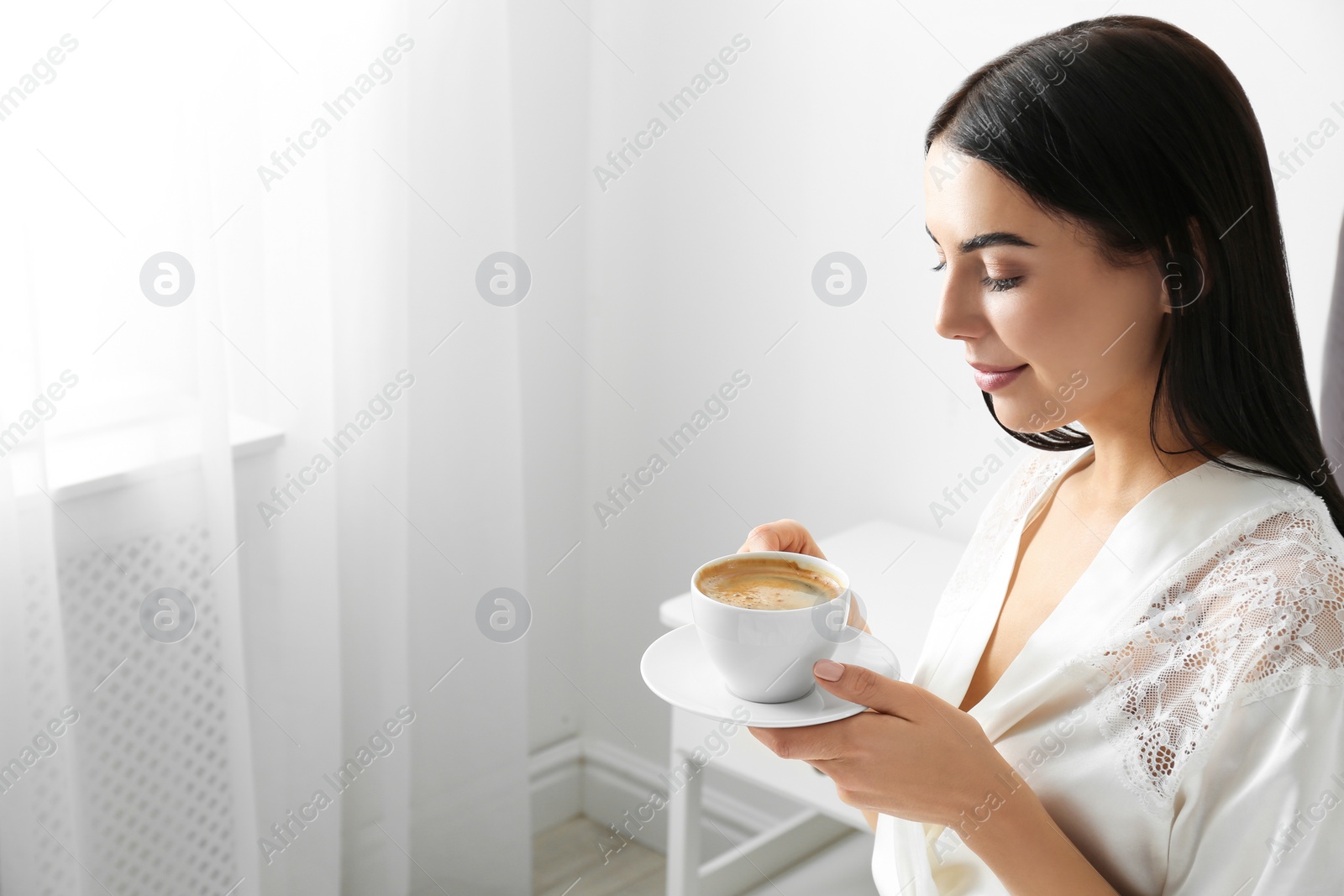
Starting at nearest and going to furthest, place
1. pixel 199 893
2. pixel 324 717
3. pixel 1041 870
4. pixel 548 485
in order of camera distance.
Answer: pixel 1041 870 → pixel 199 893 → pixel 324 717 → pixel 548 485

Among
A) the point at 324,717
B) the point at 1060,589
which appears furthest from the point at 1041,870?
the point at 324,717

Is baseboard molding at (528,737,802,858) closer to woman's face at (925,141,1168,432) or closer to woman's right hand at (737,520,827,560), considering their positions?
woman's right hand at (737,520,827,560)

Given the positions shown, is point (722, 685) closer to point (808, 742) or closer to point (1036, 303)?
point (808, 742)

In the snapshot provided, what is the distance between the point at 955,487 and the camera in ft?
5.89

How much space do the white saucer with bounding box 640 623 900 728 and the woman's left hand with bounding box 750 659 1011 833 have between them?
0.05ft

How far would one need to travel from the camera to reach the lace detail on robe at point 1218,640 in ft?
2.37

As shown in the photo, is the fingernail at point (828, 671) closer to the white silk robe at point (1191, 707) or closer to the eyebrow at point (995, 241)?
the white silk robe at point (1191, 707)

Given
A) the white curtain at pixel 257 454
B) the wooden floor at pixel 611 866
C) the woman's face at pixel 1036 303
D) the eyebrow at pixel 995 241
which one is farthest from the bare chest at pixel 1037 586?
the white curtain at pixel 257 454

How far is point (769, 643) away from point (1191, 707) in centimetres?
29

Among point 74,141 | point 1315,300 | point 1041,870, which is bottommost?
point 1315,300

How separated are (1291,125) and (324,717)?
159 cm

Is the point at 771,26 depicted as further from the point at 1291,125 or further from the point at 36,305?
the point at 36,305

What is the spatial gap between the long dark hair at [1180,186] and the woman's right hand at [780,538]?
14.4 inches

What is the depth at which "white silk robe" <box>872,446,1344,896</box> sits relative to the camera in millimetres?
704
